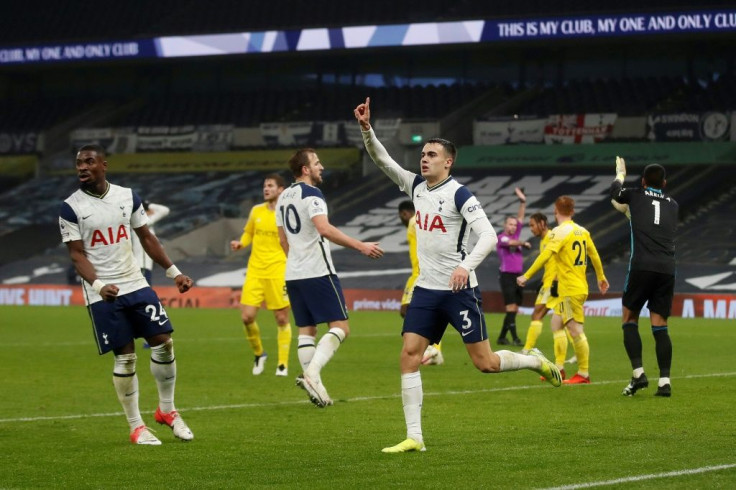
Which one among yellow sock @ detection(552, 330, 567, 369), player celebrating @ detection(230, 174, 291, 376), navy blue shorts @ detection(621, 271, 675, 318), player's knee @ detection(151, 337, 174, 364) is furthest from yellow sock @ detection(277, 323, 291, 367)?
player's knee @ detection(151, 337, 174, 364)

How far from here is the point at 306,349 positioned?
479 inches

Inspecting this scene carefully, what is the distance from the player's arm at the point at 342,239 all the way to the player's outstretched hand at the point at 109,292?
6.10 feet

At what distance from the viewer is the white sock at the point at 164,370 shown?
9992 millimetres

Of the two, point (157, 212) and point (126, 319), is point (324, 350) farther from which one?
point (157, 212)

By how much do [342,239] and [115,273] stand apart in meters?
1.99

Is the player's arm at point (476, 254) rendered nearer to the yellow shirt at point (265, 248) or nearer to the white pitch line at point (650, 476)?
the white pitch line at point (650, 476)

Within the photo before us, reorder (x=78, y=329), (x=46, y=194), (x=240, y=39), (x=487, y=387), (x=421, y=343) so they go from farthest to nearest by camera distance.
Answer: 1. (x=46, y=194)
2. (x=240, y=39)
3. (x=78, y=329)
4. (x=487, y=387)
5. (x=421, y=343)

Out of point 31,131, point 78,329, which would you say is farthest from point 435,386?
point 31,131

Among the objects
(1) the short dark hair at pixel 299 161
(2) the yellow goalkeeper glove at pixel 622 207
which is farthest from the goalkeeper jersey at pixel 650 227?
(1) the short dark hair at pixel 299 161

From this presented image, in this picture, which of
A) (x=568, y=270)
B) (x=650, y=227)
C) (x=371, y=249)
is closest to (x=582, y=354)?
(x=568, y=270)

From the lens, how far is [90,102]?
53719 mm

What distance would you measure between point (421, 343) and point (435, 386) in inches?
199

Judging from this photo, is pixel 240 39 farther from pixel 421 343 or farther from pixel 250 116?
pixel 421 343

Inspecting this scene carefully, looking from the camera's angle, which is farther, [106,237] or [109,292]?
[106,237]
